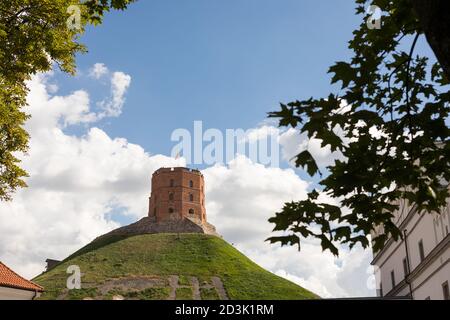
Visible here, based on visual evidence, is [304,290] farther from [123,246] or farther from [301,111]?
[301,111]

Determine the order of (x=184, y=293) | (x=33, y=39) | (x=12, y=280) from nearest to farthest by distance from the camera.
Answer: (x=33, y=39) < (x=12, y=280) < (x=184, y=293)

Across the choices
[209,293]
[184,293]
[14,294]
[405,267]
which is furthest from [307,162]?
[184,293]

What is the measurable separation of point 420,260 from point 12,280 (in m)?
24.2

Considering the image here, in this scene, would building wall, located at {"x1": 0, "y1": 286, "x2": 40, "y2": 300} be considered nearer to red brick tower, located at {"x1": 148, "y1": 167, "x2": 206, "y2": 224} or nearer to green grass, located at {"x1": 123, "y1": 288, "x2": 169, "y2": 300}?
green grass, located at {"x1": 123, "y1": 288, "x2": 169, "y2": 300}

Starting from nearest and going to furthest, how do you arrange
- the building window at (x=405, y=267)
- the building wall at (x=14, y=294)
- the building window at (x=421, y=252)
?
the building wall at (x=14, y=294) → the building window at (x=421, y=252) → the building window at (x=405, y=267)

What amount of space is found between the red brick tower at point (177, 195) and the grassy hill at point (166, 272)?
5.19 meters

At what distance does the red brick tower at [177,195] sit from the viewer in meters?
98.9

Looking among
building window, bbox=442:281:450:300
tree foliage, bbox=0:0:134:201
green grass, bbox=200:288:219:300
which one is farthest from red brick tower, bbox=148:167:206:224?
tree foliage, bbox=0:0:134:201

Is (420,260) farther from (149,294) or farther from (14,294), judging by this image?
(149,294)

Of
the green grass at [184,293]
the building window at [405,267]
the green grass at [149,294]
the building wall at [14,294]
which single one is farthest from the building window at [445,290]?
the green grass at [149,294]

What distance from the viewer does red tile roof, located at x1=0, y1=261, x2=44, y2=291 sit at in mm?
25950

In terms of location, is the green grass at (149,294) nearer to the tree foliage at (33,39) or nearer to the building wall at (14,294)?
the building wall at (14,294)

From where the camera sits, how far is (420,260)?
27031 mm

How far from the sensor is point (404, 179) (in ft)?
18.0
